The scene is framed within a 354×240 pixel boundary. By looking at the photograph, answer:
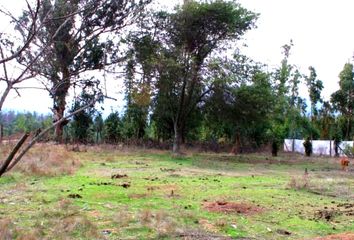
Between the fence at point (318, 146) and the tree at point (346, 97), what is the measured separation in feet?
17.0

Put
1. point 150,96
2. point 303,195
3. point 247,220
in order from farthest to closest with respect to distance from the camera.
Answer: point 150,96 < point 303,195 < point 247,220

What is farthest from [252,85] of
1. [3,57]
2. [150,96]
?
[3,57]

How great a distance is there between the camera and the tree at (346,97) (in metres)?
43.2

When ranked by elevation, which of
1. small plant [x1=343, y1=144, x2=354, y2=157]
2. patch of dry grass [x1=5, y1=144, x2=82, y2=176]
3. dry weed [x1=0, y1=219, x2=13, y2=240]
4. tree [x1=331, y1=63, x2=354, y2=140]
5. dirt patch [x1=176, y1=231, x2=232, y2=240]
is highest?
tree [x1=331, y1=63, x2=354, y2=140]

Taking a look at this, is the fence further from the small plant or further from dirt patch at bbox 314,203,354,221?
dirt patch at bbox 314,203,354,221

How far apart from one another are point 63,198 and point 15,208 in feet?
4.49

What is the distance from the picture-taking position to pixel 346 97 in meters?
43.8

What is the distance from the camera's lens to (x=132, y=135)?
121 feet

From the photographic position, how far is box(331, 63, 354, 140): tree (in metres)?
43.2

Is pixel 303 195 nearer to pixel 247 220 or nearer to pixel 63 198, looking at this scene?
pixel 247 220

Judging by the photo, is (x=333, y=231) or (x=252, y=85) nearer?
(x=333, y=231)

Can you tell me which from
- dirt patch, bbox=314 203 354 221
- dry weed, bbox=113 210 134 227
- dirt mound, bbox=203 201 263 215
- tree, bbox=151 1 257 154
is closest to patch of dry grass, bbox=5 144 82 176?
dirt mound, bbox=203 201 263 215

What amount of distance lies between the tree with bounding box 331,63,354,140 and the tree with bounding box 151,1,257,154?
1468cm

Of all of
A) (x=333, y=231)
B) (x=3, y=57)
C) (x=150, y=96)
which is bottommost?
(x=333, y=231)
